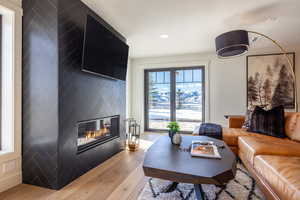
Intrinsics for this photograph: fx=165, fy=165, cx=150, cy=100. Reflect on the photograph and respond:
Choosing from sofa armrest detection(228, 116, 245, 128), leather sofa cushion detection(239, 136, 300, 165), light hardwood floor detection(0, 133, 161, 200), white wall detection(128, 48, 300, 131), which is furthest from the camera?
white wall detection(128, 48, 300, 131)

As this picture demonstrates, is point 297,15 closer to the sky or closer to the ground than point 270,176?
closer to the sky

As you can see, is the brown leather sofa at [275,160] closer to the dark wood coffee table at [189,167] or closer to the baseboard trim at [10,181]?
the dark wood coffee table at [189,167]

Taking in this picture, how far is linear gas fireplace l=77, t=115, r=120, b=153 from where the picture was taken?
2338 millimetres

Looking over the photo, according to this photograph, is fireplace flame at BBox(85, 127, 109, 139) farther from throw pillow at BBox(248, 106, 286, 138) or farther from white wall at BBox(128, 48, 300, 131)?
white wall at BBox(128, 48, 300, 131)

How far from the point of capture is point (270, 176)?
57.4 inches

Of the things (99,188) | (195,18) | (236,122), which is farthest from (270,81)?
(99,188)

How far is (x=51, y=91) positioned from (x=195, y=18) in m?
2.25

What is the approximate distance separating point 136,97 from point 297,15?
3822 millimetres

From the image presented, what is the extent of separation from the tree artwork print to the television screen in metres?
3.20

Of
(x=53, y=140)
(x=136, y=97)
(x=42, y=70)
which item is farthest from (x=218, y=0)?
(x=136, y=97)

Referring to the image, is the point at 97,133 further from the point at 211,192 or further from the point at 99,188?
the point at 211,192

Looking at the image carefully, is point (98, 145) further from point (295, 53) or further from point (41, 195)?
point (295, 53)

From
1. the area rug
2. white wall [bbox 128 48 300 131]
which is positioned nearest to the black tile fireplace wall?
the area rug

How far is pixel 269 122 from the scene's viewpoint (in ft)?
8.54
